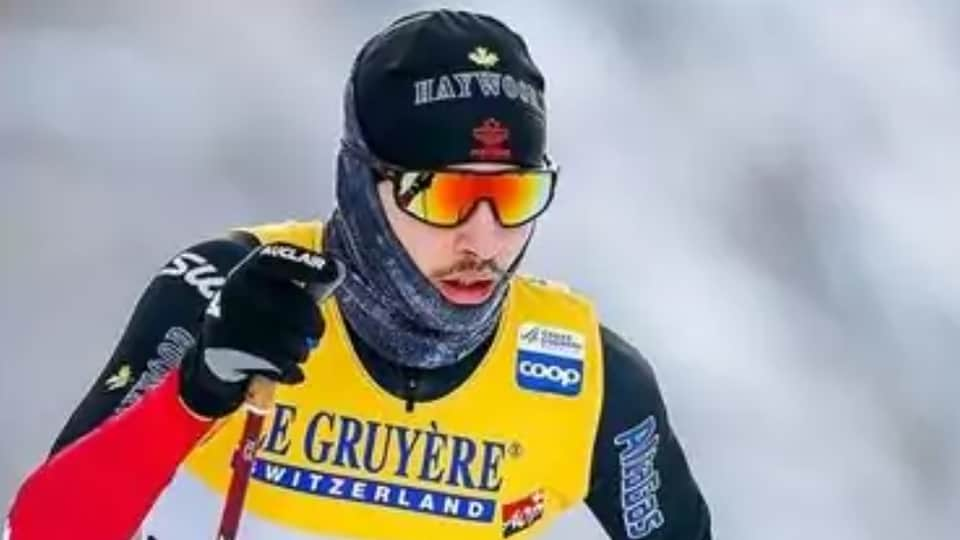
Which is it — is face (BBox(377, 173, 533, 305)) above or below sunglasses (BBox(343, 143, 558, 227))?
below

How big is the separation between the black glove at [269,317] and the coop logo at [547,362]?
1.20ft

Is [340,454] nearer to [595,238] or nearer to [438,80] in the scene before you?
[438,80]

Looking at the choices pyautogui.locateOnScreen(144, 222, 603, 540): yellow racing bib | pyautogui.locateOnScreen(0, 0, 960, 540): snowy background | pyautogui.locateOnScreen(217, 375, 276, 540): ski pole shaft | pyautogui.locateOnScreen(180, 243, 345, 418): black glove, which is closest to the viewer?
pyautogui.locateOnScreen(180, 243, 345, 418): black glove

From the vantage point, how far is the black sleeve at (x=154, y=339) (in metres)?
1.70

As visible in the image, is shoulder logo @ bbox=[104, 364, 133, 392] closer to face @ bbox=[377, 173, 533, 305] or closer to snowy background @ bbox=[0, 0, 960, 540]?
face @ bbox=[377, 173, 533, 305]

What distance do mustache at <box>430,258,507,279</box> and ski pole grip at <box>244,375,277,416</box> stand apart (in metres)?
0.18

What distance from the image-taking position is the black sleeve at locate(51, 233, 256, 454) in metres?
1.70

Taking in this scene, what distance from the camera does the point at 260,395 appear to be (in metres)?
1.56

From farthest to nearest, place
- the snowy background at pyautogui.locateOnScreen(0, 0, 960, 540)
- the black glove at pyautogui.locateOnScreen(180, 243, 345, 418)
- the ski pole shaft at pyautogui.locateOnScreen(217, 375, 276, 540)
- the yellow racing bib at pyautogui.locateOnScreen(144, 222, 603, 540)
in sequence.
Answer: the snowy background at pyautogui.locateOnScreen(0, 0, 960, 540) → the yellow racing bib at pyautogui.locateOnScreen(144, 222, 603, 540) → the ski pole shaft at pyautogui.locateOnScreen(217, 375, 276, 540) → the black glove at pyautogui.locateOnScreen(180, 243, 345, 418)

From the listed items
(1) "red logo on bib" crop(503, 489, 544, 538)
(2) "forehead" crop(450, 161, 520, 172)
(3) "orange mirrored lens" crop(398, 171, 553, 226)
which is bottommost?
(1) "red logo on bib" crop(503, 489, 544, 538)

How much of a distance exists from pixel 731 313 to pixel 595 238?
0.25 meters

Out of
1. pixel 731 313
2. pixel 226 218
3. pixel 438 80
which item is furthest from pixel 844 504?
pixel 438 80

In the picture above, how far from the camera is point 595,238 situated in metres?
3.74

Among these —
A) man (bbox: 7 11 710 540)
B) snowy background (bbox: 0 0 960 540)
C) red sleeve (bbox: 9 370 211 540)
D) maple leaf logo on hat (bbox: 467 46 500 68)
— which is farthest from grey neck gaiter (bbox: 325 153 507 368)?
snowy background (bbox: 0 0 960 540)
